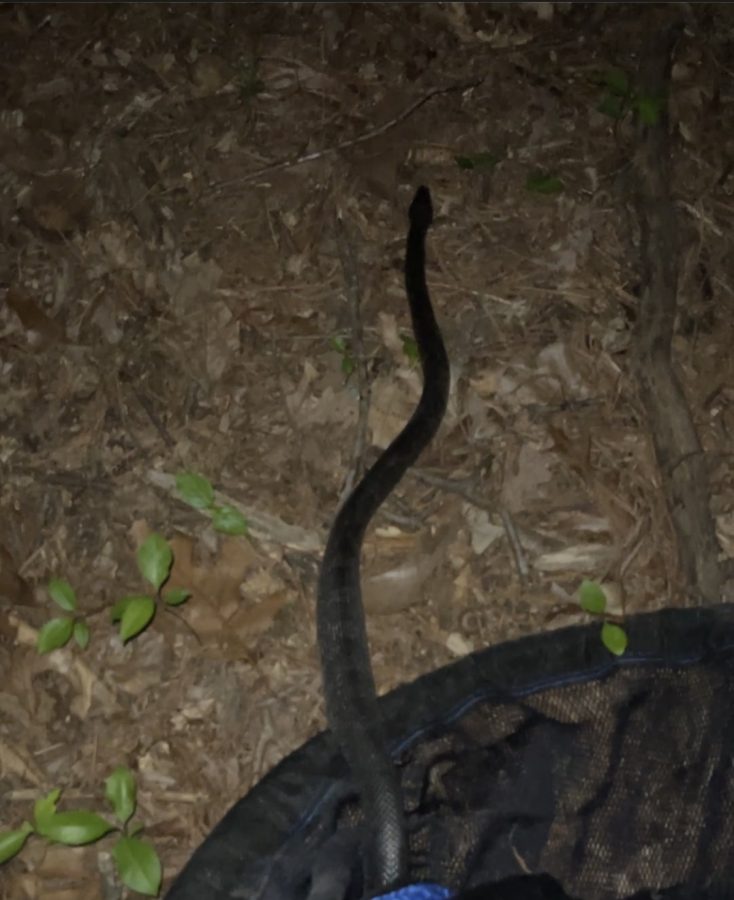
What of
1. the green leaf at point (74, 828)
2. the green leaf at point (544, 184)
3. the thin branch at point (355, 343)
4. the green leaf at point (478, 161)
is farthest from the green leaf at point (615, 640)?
the green leaf at point (478, 161)

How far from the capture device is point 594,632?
1.66m

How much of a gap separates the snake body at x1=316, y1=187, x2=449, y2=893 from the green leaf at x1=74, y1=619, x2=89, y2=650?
1.56 feet

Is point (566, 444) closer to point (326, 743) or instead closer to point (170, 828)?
point (326, 743)

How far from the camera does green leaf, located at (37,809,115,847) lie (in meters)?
1.81

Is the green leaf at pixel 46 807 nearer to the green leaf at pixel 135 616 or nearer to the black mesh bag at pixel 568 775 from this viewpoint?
the green leaf at pixel 135 616

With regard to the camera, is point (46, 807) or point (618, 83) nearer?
point (46, 807)

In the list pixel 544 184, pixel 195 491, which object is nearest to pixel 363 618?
pixel 195 491

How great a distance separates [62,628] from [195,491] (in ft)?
1.27

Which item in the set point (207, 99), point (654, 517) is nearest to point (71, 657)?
point (654, 517)

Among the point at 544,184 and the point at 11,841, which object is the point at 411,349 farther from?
the point at 11,841

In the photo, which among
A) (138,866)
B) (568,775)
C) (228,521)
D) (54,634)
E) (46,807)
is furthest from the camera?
(228,521)

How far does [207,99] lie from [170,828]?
190 cm

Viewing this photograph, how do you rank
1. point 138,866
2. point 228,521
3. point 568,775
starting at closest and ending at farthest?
1. point 568,775
2. point 138,866
3. point 228,521

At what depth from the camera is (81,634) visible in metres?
2.02
